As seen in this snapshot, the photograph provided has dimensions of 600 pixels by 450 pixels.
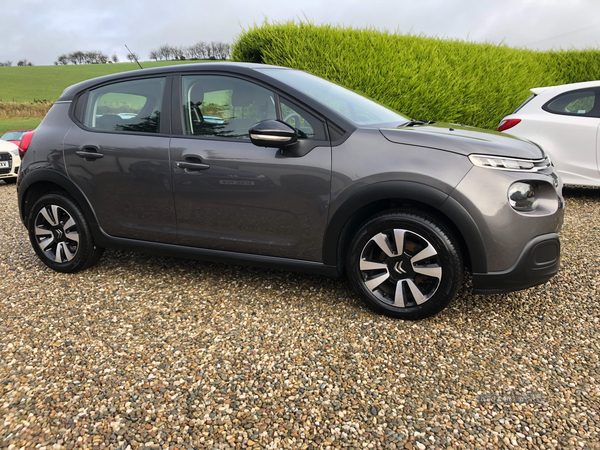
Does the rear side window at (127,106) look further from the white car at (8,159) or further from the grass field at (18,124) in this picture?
the grass field at (18,124)

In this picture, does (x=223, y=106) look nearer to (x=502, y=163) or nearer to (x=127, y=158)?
(x=127, y=158)

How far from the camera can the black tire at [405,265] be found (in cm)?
277

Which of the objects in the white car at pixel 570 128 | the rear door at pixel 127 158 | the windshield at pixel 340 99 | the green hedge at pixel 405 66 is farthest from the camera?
the green hedge at pixel 405 66

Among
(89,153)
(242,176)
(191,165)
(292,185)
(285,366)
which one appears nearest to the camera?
(285,366)

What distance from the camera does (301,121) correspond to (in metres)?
3.04

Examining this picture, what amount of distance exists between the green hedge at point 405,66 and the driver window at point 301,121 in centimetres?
549

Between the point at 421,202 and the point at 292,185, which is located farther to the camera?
the point at 292,185

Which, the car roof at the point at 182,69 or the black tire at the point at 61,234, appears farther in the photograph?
the black tire at the point at 61,234

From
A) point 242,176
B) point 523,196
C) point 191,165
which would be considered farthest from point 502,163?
point 191,165

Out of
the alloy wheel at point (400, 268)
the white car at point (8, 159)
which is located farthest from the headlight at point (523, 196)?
the white car at point (8, 159)

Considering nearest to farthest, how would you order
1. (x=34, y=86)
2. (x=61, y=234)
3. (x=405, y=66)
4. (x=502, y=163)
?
(x=502, y=163) → (x=61, y=234) → (x=405, y=66) → (x=34, y=86)

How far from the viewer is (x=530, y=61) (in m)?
11.3

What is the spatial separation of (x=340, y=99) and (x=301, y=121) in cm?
54

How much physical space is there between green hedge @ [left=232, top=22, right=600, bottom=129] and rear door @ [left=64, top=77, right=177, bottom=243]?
5.45 metres
